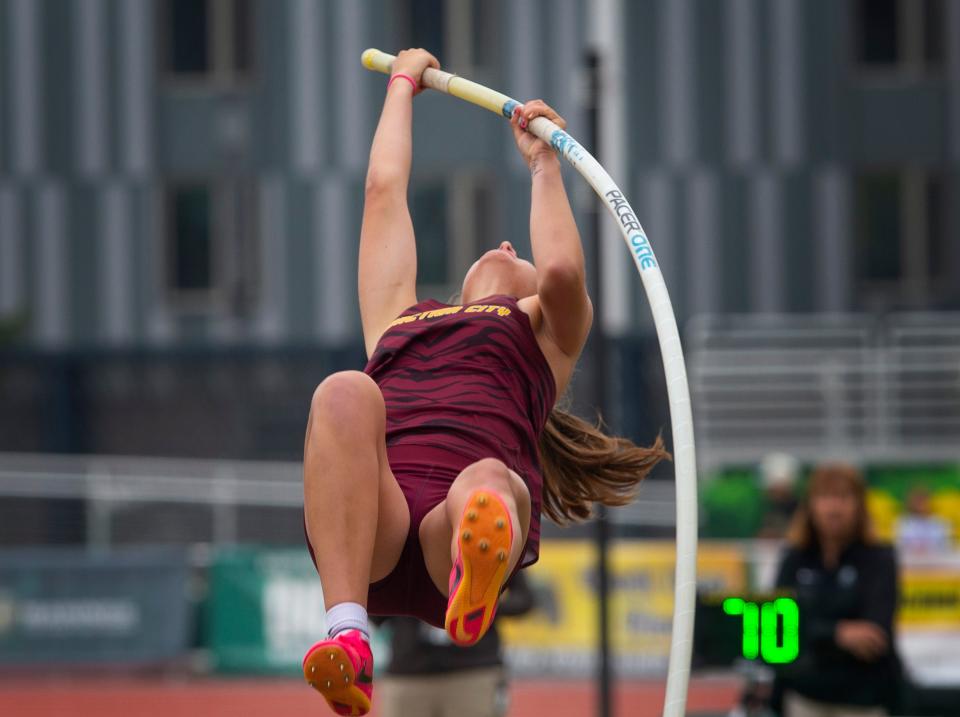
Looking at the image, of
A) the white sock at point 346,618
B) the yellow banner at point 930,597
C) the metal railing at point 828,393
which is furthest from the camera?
the metal railing at point 828,393

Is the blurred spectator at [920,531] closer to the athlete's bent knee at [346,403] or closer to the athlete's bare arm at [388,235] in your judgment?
the athlete's bare arm at [388,235]

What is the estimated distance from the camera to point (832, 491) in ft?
19.0

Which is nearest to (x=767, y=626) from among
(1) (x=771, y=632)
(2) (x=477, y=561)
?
(1) (x=771, y=632)

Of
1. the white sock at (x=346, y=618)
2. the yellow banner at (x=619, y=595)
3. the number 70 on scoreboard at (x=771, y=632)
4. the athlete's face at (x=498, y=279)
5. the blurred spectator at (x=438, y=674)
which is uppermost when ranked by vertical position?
the athlete's face at (x=498, y=279)

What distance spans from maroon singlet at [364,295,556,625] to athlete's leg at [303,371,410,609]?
0.19m

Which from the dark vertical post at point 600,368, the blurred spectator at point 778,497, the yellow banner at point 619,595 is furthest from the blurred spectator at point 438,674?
the blurred spectator at point 778,497

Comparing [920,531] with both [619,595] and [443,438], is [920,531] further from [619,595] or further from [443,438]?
[443,438]

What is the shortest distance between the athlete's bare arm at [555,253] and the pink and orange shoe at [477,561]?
2.35ft

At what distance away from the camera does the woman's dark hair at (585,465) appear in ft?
14.6

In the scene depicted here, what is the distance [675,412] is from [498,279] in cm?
87

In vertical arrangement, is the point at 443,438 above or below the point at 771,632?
above

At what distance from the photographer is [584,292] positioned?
4012mm

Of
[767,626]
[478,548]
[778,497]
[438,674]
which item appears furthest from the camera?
[778,497]


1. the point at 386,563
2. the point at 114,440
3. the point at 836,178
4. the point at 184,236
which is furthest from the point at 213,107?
the point at 386,563
